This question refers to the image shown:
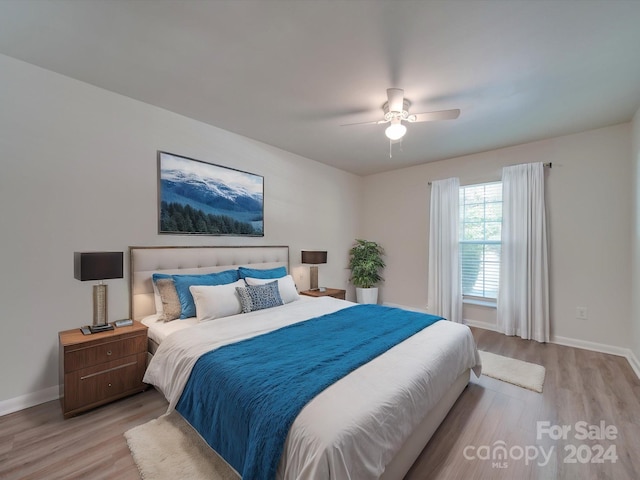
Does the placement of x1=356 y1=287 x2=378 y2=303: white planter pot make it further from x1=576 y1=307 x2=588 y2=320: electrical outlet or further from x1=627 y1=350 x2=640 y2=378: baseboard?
x1=627 y1=350 x2=640 y2=378: baseboard

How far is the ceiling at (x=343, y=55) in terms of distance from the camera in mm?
1678

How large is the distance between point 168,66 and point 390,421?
2.89m

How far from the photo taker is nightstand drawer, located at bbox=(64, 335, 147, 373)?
2.08 m

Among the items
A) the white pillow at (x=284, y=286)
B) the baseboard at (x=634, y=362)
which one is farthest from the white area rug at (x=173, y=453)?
the baseboard at (x=634, y=362)

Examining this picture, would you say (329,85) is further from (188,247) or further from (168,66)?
(188,247)

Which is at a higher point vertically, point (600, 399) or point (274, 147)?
point (274, 147)

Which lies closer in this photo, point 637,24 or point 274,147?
point 637,24

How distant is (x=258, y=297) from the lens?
2943 millimetres

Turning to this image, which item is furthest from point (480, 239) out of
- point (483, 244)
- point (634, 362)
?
point (634, 362)

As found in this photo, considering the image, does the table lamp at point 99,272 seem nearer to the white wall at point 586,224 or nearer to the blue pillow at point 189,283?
the blue pillow at point 189,283

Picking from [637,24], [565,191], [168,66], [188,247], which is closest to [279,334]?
[188,247]

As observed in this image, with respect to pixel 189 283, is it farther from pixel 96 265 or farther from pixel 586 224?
pixel 586 224

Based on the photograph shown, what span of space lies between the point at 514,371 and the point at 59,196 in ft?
15.0

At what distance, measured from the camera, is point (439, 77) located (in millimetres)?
2318
